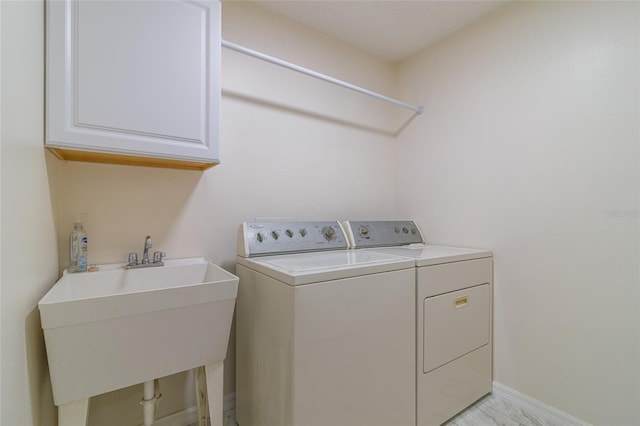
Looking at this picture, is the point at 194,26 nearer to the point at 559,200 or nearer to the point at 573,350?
the point at 559,200

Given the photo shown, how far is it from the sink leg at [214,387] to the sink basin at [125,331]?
7 centimetres

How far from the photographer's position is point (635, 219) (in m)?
1.32

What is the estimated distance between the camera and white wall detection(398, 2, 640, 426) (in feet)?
4.46

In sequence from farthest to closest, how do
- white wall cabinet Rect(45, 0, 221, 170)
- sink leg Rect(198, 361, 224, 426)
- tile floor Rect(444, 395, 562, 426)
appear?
tile floor Rect(444, 395, 562, 426) < sink leg Rect(198, 361, 224, 426) < white wall cabinet Rect(45, 0, 221, 170)

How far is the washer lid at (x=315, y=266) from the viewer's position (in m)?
1.10

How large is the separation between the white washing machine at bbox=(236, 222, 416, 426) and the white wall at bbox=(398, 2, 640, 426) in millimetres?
824

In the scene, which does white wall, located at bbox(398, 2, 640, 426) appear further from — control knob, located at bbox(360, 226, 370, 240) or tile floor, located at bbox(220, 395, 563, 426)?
control knob, located at bbox(360, 226, 370, 240)

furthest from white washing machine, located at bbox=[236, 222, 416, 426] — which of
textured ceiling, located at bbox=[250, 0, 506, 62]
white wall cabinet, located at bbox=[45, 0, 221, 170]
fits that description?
textured ceiling, located at bbox=[250, 0, 506, 62]

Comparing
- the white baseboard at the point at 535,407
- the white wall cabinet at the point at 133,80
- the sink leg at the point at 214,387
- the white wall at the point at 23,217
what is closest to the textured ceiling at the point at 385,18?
the white wall cabinet at the point at 133,80

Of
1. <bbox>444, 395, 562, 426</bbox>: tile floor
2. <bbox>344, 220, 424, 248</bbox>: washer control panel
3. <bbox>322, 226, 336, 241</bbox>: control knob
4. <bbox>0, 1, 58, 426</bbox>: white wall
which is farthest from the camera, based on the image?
<bbox>344, 220, 424, 248</bbox>: washer control panel

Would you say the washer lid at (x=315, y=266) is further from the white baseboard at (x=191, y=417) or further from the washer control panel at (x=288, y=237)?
the white baseboard at (x=191, y=417)

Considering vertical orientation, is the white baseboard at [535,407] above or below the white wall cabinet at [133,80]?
below

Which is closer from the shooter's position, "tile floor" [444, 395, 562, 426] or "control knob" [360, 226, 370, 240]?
"tile floor" [444, 395, 562, 426]

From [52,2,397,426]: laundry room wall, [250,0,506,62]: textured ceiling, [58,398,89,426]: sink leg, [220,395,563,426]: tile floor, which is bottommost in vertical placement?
[220,395,563,426]: tile floor
